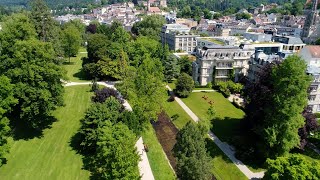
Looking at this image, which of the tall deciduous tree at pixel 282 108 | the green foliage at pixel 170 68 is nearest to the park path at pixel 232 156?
the tall deciduous tree at pixel 282 108

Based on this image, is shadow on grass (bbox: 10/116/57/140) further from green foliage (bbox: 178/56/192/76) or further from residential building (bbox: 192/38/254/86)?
green foliage (bbox: 178/56/192/76)

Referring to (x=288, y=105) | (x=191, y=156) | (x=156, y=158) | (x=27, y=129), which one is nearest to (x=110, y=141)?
(x=191, y=156)

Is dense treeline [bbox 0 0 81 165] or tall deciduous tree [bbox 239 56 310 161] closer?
tall deciduous tree [bbox 239 56 310 161]

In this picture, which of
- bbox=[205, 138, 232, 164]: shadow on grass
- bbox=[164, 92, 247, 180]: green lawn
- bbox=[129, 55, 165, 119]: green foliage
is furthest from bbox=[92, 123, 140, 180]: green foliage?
bbox=[205, 138, 232, 164]: shadow on grass

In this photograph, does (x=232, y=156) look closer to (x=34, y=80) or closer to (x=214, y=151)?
(x=214, y=151)

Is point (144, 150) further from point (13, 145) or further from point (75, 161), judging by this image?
point (13, 145)

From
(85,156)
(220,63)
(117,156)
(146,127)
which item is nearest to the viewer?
(117,156)

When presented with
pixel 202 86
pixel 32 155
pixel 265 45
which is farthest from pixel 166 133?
pixel 265 45

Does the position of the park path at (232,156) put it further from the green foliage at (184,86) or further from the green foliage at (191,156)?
the green foliage at (191,156)
